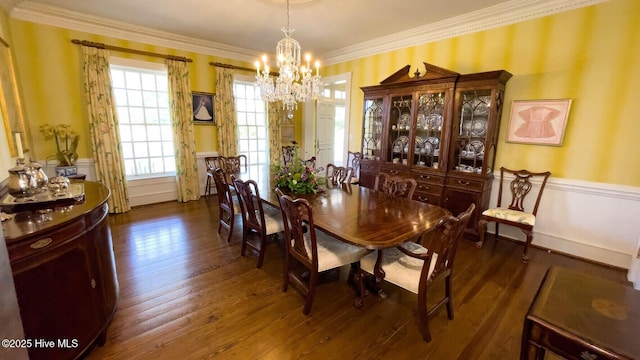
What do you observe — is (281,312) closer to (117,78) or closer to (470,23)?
(470,23)

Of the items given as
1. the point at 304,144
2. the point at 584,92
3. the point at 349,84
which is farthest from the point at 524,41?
the point at 304,144

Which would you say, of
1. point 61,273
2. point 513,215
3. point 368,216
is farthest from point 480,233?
point 61,273

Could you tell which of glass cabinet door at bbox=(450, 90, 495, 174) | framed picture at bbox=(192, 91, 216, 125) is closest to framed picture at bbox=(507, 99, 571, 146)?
glass cabinet door at bbox=(450, 90, 495, 174)

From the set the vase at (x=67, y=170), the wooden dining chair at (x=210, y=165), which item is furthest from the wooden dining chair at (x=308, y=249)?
the vase at (x=67, y=170)

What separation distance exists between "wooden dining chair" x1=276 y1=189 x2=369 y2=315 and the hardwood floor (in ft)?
0.60

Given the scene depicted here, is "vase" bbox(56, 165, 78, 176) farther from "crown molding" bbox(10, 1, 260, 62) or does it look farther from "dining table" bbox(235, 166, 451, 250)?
"dining table" bbox(235, 166, 451, 250)

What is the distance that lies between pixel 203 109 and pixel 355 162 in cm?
303

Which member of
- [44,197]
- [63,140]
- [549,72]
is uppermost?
[549,72]

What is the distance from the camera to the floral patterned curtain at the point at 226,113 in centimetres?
500

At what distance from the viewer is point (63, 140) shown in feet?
12.6

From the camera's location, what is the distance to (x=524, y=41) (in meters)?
3.14

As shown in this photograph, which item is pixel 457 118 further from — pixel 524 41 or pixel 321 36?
pixel 321 36

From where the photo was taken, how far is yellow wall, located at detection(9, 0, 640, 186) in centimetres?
264

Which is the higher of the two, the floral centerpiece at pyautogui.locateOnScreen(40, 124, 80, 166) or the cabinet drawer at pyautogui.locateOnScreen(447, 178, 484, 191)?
the floral centerpiece at pyautogui.locateOnScreen(40, 124, 80, 166)
